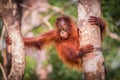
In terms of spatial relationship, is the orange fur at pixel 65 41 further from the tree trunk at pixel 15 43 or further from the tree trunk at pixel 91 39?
the tree trunk at pixel 15 43

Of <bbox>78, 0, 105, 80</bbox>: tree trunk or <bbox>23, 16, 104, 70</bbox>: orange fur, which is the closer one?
<bbox>78, 0, 105, 80</bbox>: tree trunk

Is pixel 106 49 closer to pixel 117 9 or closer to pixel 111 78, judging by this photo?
pixel 111 78

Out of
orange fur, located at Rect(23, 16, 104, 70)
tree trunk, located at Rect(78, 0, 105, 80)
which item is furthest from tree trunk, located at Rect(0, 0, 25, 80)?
orange fur, located at Rect(23, 16, 104, 70)

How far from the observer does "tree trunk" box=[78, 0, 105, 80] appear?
5066 millimetres

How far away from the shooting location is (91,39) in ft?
16.7

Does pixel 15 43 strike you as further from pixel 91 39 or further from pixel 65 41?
pixel 65 41

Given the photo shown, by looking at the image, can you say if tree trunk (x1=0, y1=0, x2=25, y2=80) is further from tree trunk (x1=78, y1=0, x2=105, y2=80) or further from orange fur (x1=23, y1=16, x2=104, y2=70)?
orange fur (x1=23, y1=16, x2=104, y2=70)

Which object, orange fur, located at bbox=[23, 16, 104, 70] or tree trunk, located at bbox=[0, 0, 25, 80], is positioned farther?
orange fur, located at bbox=[23, 16, 104, 70]

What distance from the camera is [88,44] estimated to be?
5133 mm

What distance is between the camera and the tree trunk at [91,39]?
5066 millimetres

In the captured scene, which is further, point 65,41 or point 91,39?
point 65,41

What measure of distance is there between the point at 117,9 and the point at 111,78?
2.71 meters

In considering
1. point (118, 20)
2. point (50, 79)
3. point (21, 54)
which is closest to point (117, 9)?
point (118, 20)

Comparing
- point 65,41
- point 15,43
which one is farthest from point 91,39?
point 65,41
